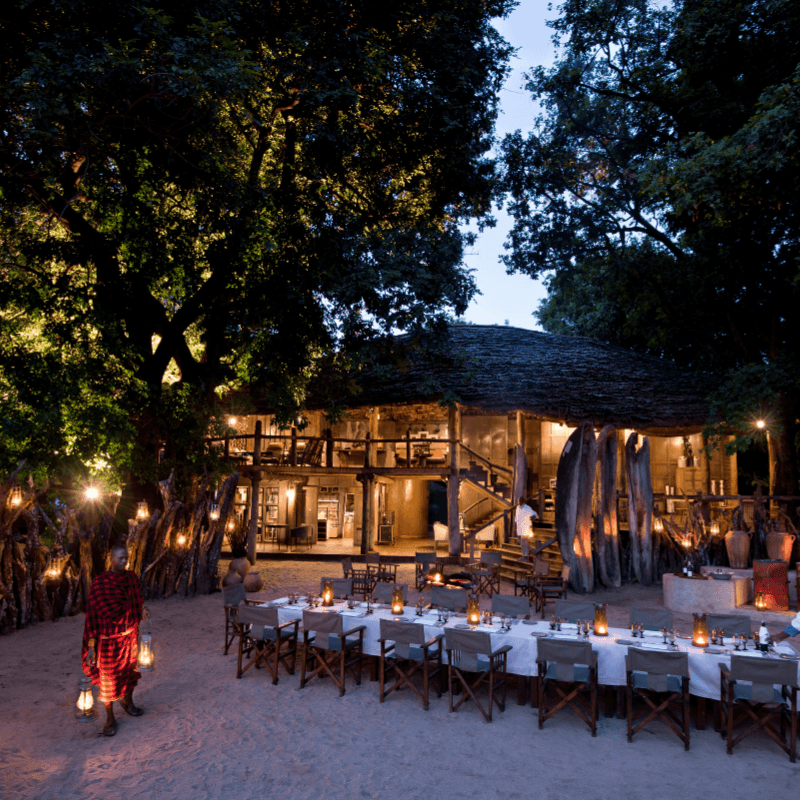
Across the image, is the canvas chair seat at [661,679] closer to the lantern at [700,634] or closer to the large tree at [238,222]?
the lantern at [700,634]

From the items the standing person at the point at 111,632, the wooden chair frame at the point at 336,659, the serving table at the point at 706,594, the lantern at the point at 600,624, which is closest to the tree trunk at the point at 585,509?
the serving table at the point at 706,594

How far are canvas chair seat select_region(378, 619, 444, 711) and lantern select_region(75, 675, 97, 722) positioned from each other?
2.97 m

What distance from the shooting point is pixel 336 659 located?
301 inches

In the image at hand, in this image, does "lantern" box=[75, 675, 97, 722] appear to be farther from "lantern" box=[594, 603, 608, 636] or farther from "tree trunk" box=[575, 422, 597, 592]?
"tree trunk" box=[575, 422, 597, 592]

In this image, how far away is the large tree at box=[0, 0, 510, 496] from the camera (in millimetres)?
10164

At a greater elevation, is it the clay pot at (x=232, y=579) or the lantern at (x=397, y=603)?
the lantern at (x=397, y=603)

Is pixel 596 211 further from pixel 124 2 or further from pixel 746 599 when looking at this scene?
pixel 124 2

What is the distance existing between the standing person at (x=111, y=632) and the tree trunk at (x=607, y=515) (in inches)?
415

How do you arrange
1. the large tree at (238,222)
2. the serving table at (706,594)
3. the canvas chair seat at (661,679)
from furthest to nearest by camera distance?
1. the serving table at (706,594)
2. the large tree at (238,222)
3. the canvas chair seat at (661,679)

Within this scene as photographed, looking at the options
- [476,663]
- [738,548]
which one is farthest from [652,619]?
[738,548]

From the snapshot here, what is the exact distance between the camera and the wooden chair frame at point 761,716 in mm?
5398

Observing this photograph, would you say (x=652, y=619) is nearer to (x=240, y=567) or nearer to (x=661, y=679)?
(x=661, y=679)

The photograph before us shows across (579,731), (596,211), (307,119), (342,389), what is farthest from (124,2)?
(596,211)

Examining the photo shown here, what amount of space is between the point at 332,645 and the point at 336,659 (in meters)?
0.70
